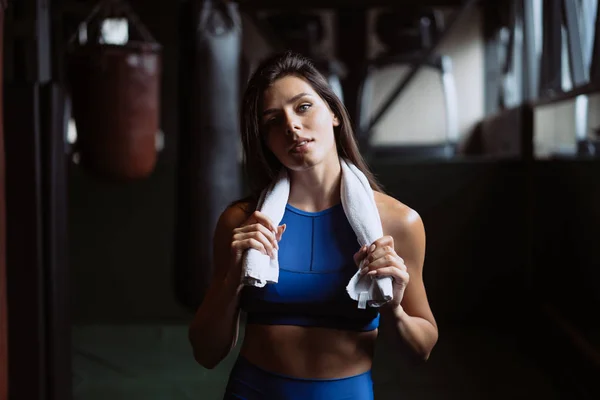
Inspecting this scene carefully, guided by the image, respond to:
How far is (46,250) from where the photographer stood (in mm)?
1669

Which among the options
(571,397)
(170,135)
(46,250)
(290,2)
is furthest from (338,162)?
(170,135)

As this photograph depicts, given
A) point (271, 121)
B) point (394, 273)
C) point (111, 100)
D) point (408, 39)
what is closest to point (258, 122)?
point (271, 121)

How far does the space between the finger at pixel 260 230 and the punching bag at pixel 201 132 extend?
131 cm

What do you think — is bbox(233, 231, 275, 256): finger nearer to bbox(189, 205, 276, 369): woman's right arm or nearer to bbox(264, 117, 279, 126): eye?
bbox(189, 205, 276, 369): woman's right arm

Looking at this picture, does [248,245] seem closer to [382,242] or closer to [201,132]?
[382,242]

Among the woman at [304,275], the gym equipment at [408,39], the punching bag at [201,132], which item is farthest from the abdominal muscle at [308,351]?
the gym equipment at [408,39]

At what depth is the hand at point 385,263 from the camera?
78cm

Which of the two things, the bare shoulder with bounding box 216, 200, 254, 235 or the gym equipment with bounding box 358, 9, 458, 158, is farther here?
the gym equipment with bounding box 358, 9, 458, 158

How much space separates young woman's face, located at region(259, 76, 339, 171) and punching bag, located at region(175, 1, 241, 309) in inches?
50.4

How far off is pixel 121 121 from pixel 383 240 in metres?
1.54

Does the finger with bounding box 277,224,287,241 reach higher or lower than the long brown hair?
lower

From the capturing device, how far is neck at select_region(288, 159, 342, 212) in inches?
34.6

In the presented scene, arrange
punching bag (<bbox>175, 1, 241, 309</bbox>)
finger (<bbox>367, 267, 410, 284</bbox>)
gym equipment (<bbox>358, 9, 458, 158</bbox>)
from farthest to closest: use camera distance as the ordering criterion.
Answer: gym equipment (<bbox>358, 9, 458, 158</bbox>) → punching bag (<bbox>175, 1, 241, 309</bbox>) → finger (<bbox>367, 267, 410, 284</bbox>)

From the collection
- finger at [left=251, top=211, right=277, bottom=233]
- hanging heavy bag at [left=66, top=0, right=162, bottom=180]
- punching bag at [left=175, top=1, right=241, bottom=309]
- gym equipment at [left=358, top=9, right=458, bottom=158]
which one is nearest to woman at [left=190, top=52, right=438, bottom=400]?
finger at [left=251, top=211, right=277, bottom=233]
